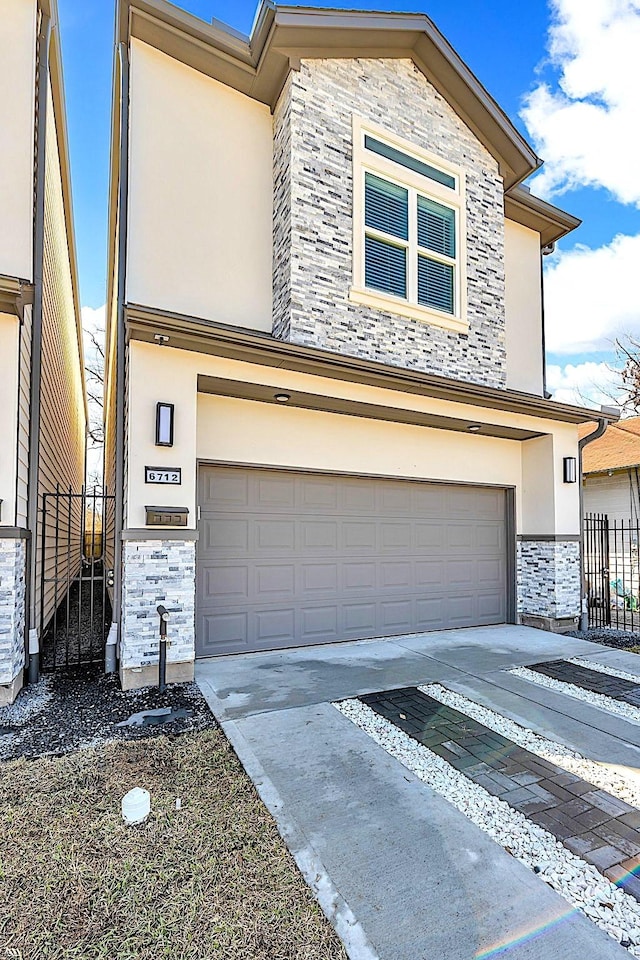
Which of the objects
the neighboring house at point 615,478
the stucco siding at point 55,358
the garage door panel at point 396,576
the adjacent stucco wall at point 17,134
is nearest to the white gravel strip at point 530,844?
the garage door panel at point 396,576

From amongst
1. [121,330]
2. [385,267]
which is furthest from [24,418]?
[385,267]

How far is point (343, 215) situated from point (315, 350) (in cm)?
218

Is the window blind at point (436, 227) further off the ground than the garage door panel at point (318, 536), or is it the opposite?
the window blind at point (436, 227)

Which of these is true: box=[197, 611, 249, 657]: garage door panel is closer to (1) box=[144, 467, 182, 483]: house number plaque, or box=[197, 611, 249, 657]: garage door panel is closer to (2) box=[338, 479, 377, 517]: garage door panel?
(1) box=[144, 467, 182, 483]: house number plaque

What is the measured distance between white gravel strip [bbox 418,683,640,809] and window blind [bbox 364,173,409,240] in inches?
230

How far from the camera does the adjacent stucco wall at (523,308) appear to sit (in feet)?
29.3

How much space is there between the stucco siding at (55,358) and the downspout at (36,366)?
62 cm

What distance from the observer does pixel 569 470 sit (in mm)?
8305

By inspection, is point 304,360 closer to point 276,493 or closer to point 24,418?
point 276,493

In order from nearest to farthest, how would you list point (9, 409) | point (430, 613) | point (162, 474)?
point (9, 409) → point (162, 474) → point (430, 613)

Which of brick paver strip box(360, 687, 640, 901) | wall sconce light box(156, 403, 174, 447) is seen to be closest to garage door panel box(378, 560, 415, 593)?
brick paver strip box(360, 687, 640, 901)

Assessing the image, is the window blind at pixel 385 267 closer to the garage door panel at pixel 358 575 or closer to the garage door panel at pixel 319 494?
the garage door panel at pixel 319 494

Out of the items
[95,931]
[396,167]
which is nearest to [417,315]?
[396,167]

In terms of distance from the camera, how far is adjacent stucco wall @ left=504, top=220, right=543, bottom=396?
894 centimetres
